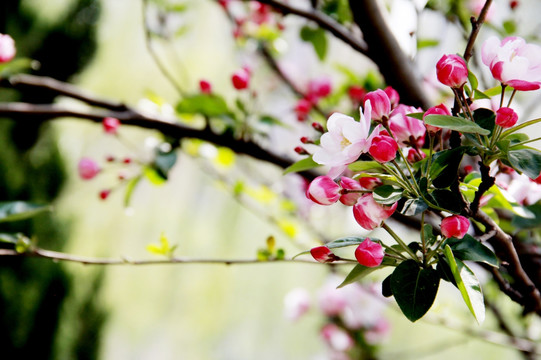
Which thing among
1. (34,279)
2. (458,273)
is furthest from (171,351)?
(458,273)

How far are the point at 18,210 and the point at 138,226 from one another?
128 centimetres

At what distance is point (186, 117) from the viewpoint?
1088 millimetres

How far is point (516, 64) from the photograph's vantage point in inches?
14.5

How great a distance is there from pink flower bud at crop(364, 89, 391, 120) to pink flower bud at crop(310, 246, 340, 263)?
0.43ft

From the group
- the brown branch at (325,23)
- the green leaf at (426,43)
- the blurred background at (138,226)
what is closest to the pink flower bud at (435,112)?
the brown branch at (325,23)

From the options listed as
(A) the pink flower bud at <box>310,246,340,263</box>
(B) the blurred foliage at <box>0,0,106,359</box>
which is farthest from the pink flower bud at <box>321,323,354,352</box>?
(A) the pink flower bud at <box>310,246,340,263</box>

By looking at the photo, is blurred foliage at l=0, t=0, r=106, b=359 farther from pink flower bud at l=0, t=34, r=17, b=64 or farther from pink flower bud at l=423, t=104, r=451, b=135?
pink flower bud at l=423, t=104, r=451, b=135

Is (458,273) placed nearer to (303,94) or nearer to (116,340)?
(303,94)

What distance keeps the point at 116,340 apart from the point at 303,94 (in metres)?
1.31

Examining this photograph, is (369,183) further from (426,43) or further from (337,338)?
(337,338)

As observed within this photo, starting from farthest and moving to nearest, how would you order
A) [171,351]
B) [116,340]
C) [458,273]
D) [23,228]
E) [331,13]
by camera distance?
[171,351]
[116,340]
[23,228]
[331,13]
[458,273]

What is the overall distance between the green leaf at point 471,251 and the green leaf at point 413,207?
61 millimetres

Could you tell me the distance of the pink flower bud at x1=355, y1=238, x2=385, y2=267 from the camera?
0.38 m

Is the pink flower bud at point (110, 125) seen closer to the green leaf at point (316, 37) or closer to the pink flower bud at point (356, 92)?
the green leaf at point (316, 37)
